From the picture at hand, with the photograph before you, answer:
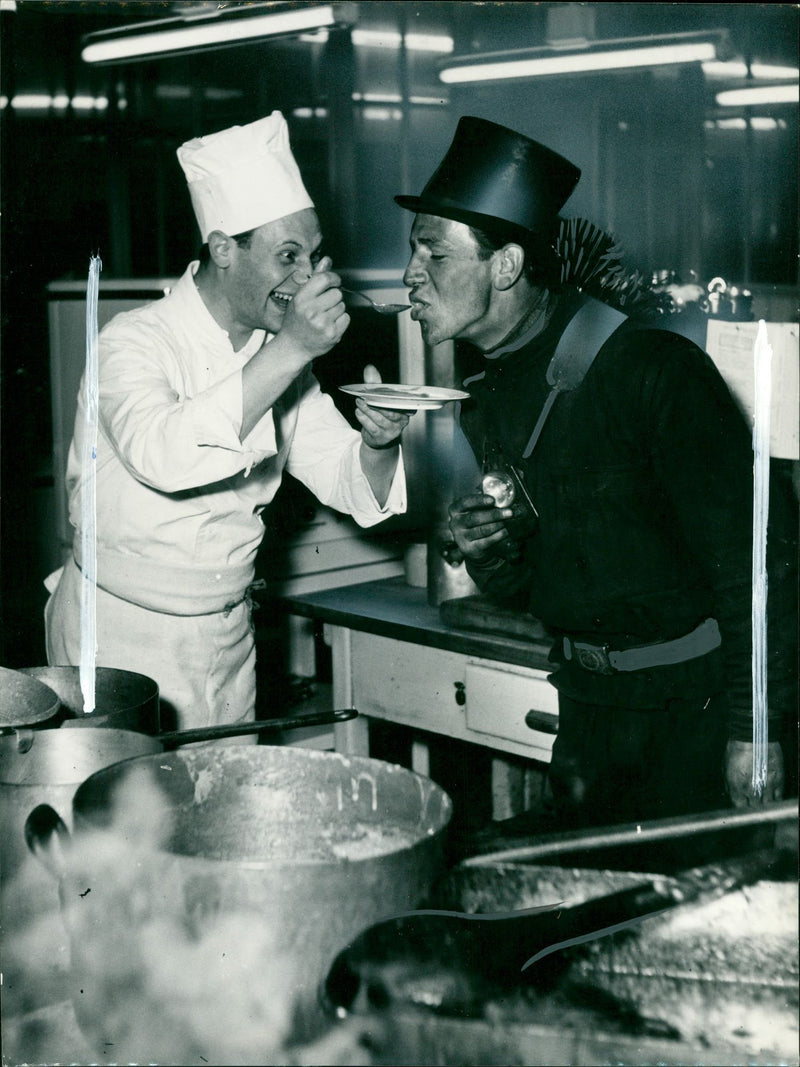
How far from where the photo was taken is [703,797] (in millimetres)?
1761

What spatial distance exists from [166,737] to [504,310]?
1.00 meters

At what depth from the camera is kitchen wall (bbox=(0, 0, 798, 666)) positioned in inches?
186

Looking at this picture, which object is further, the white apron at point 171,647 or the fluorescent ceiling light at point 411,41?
the fluorescent ceiling light at point 411,41

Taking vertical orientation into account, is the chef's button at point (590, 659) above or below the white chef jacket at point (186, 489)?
below

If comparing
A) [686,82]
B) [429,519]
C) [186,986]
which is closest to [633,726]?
[429,519]

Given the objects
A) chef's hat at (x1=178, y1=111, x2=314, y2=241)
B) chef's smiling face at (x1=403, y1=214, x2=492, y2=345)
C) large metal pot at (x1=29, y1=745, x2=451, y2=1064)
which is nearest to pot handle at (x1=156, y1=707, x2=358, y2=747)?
large metal pot at (x1=29, y1=745, x2=451, y2=1064)

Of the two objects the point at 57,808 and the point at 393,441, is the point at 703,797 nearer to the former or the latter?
the point at 393,441

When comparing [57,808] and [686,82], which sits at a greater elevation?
[686,82]

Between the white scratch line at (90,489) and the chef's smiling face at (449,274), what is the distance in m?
0.52

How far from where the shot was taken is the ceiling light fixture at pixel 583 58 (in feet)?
13.9

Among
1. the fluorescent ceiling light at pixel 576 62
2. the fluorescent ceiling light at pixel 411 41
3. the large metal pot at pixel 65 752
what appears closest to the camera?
the large metal pot at pixel 65 752

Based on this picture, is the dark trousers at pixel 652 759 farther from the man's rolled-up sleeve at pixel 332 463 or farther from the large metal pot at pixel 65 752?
the large metal pot at pixel 65 752

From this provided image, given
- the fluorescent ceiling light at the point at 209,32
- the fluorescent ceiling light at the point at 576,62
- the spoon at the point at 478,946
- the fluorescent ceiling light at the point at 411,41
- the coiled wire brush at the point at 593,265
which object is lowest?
the spoon at the point at 478,946

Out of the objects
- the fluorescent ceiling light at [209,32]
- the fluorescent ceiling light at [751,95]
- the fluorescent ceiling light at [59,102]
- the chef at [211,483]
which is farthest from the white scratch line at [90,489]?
the fluorescent ceiling light at [59,102]
